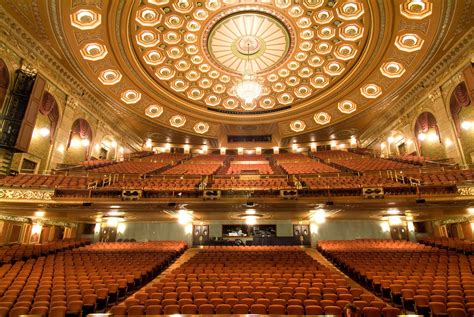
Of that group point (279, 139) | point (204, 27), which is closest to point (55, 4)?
point (204, 27)

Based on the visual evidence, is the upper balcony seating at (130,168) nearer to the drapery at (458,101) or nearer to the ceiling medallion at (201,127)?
the ceiling medallion at (201,127)

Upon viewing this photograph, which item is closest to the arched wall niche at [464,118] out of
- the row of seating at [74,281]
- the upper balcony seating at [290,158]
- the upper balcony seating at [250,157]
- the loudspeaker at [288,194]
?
the loudspeaker at [288,194]

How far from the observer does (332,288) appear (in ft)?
16.8

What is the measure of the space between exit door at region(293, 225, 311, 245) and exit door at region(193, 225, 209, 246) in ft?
13.8

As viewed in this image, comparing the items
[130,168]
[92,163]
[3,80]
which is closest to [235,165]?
[130,168]

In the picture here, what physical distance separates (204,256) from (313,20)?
11794 mm

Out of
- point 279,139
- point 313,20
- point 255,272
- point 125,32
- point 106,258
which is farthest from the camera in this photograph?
point 279,139

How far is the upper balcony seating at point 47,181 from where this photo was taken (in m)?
8.75

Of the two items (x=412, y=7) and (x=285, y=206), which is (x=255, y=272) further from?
(x=412, y=7)

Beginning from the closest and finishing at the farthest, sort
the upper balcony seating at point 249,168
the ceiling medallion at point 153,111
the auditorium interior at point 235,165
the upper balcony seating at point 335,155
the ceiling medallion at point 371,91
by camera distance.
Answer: the auditorium interior at point 235,165 < the ceiling medallion at point 371,91 < the upper balcony seating at point 249,168 < the ceiling medallion at point 153,111 < the upper balcony seating at point 335,155

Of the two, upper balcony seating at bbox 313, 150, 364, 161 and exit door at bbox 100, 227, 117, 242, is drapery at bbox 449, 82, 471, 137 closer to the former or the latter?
upper balcony seating at bbox 313, 150, 364, 161

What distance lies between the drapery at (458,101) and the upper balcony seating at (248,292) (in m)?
10.1

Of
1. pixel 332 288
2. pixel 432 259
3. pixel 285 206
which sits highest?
pixel 285 206

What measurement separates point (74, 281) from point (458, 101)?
15.4 m
